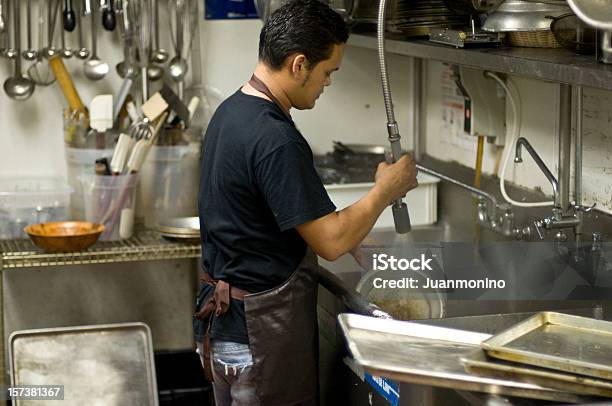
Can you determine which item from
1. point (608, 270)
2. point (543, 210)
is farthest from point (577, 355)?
point (543, 210)

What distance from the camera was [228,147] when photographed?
7.58 ft

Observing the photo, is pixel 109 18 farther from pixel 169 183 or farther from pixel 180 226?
pixel 180 226

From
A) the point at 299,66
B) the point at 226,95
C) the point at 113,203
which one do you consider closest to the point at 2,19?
the point at 113,203

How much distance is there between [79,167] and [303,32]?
60.4 inches

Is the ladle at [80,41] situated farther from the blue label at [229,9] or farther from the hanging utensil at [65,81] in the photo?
the blue label at [229,9]

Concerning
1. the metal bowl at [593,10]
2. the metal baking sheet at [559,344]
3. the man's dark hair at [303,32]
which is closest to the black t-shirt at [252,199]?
the man's dark hair at [303,32]

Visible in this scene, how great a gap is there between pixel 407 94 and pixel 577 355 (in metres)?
2.25

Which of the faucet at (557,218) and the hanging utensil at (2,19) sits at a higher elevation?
the hanging utensil at (2,19)

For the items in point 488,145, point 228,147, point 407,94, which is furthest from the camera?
point 407,94

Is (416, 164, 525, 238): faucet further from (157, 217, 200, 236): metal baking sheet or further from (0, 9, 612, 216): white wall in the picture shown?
(157, 217, 200, 236): metal baking sheet

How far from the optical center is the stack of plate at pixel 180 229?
3393 mm

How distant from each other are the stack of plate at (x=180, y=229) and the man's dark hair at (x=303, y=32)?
119 centimetres

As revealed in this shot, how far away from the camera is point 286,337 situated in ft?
8.04

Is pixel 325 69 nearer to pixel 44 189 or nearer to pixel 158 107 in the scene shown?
pixel 158 107
